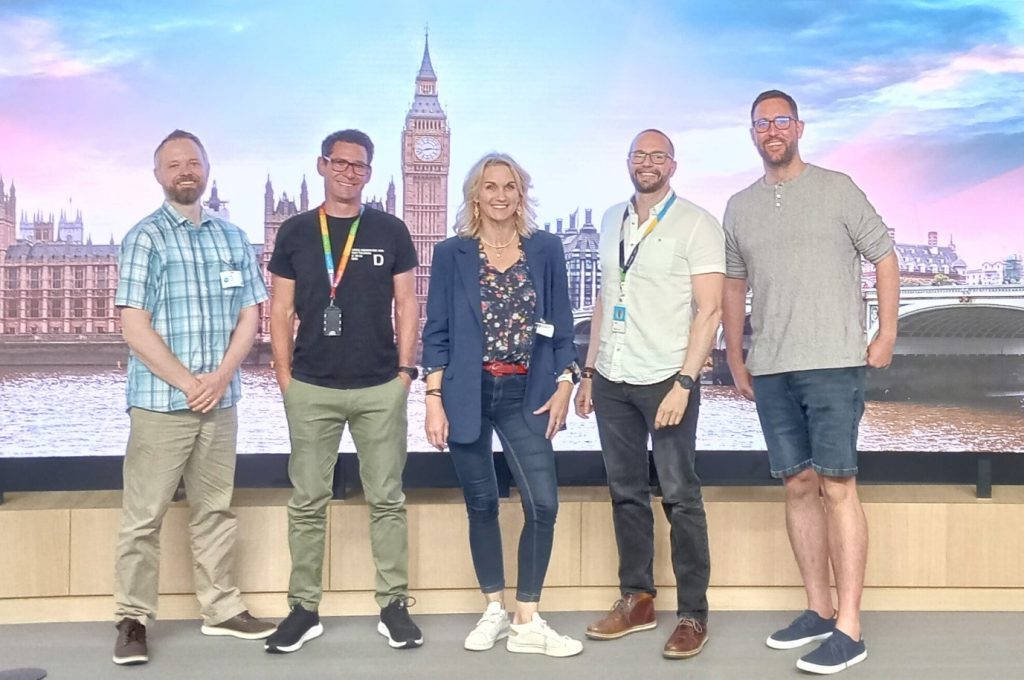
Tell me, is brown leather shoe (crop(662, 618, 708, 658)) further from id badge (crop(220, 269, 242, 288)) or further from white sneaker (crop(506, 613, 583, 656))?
id badge (crop(220, 269, 242, 288))

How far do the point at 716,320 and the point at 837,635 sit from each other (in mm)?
986

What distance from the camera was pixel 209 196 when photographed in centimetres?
356

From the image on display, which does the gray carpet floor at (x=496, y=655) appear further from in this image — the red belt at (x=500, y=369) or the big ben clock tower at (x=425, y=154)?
the big ben clock tower at (x=425, y=154)

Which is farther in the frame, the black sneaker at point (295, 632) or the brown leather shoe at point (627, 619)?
the brown leather shoe at point (627, 619)

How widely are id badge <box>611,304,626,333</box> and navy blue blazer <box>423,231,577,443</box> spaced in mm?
137

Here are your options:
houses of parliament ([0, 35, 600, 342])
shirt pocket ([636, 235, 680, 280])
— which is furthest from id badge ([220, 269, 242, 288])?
shirt pocket ([636, 235, 680, 280])

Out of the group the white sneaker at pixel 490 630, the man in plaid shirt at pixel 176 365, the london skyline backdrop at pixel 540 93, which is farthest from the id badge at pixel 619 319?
the man in plaid shirt at pixel 176 365

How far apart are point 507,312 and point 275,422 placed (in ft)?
4.60

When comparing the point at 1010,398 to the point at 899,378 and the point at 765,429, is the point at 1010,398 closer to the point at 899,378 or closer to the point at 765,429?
the point at 899,378

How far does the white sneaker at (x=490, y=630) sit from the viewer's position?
2.83 metres

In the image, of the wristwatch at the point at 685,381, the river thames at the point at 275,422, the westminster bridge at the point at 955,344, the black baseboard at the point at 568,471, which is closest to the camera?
the wristwatch at the point at 685,381

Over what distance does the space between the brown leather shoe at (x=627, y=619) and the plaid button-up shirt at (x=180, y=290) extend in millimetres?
1352

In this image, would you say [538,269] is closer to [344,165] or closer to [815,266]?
[344,165]

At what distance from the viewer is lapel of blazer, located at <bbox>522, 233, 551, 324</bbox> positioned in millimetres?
2725
